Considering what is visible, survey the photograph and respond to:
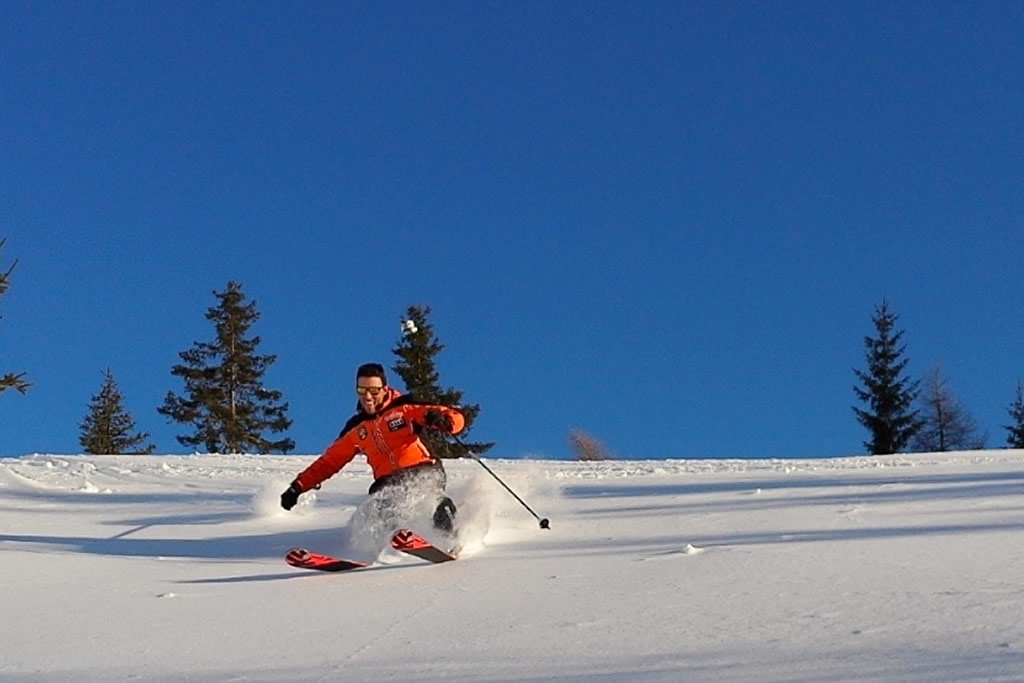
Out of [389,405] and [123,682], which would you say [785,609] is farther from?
[389,405]

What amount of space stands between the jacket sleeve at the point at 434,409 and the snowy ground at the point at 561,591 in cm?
60

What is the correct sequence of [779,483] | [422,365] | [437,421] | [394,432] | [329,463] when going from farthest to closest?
[422,365] → [779,483] → [329,463] → [394,432] → [437,421]

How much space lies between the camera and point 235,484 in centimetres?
1190

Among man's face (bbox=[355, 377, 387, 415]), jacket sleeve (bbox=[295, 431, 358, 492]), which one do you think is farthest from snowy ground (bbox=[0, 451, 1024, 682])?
man's face (bbox=[355, 377, 387, 415])

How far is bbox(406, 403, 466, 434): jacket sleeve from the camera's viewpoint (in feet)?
23.6

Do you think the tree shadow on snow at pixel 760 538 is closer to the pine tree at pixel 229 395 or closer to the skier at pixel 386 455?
the skier at pixel 386 455

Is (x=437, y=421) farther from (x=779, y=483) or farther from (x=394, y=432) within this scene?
(x=779, y=483)

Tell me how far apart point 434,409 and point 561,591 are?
2714 mm

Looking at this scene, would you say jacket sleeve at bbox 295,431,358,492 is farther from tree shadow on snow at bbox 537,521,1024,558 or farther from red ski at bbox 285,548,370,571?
tree shadow on snow at bbox 537,521,1024,558

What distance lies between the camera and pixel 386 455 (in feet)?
23.9

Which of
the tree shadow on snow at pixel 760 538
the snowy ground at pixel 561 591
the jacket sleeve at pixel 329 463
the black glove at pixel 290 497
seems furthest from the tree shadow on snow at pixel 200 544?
the tree shadow on snow at pixel 760 538

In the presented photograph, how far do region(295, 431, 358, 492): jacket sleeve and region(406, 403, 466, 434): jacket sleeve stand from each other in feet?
1.89

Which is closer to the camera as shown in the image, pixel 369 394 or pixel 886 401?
pixel 369 394

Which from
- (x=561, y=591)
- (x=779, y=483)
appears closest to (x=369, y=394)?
(x=561, y=591)
